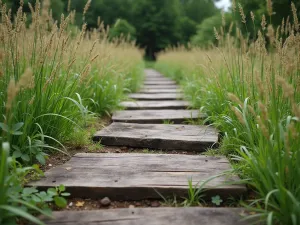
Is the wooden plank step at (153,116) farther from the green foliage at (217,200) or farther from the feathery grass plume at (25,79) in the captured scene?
the green foliage at (217,200)

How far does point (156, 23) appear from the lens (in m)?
31.4

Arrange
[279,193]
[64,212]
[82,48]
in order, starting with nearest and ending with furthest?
[279,193]
[64,212]
[82,48]

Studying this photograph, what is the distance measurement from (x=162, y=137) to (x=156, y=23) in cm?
3075

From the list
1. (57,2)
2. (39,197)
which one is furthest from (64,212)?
(57,2)

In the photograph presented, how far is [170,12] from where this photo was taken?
1237 inches

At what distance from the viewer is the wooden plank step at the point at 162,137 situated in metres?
2.23

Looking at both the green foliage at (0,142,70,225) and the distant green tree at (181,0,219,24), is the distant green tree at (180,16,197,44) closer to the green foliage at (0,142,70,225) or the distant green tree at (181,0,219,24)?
the distant green tree at (181,0,219,24)

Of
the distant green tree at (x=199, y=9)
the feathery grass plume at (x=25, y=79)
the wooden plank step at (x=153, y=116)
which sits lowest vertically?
the wooden plank step at (x=153, y=116)

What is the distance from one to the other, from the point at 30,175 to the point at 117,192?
1.75 feet

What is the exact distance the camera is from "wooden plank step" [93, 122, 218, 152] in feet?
7.32

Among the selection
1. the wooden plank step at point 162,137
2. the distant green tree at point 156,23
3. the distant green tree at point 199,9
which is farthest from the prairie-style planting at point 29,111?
the distant green tree at point 199,9

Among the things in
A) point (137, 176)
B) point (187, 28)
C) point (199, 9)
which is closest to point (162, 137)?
point (137, 176)

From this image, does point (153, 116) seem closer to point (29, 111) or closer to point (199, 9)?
point (29, 111)

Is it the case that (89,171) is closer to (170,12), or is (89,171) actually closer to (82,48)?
(82,48)
